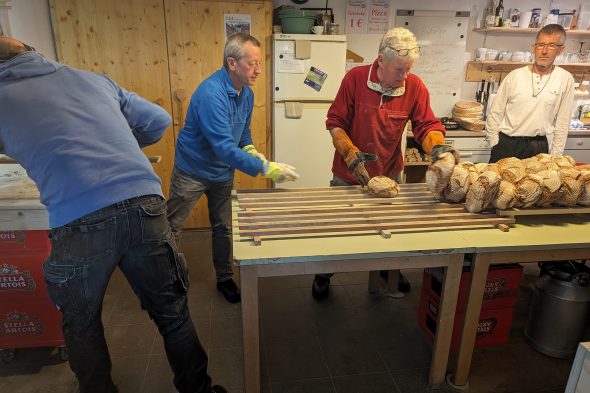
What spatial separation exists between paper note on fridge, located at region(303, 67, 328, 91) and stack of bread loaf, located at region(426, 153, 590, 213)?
1.83 m

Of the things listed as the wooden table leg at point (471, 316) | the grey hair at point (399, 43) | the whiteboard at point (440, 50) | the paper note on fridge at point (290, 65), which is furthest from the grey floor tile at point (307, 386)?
the whiteboard at point (440, 50)

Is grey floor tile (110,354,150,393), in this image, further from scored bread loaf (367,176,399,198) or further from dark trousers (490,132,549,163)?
dark trousers (490,132,549,163)

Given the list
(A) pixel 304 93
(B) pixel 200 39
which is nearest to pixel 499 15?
(A) pixel 304 93

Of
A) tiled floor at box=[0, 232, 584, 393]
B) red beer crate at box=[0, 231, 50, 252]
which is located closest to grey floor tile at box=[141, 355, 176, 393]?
tiled floor at box=[0, 232, 584, 393]

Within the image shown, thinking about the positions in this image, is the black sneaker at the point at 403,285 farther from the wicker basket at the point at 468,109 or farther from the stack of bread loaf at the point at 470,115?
the wicker basket at the point at 468,109

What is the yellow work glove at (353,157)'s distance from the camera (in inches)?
80.3

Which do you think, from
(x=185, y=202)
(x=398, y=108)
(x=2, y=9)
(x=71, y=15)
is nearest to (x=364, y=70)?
(x=398, y=108)

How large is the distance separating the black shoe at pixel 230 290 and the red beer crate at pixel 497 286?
3.94ft

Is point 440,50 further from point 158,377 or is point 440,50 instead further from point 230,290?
point 158,377

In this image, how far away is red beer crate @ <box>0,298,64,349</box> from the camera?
1821mm

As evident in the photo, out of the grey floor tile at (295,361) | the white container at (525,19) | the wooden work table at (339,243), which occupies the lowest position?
the grey floor tile at (295,361)

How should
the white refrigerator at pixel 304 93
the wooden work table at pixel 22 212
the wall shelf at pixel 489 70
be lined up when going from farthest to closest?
the wall shelf at pixel 489 70 < the white refrigerator at pixel 304 93 < the wooden work table at pixel 22 212

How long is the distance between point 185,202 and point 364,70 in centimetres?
128

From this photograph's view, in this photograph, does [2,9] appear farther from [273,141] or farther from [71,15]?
[273,141]
